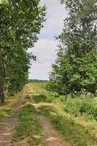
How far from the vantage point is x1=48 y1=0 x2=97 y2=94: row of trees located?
38406 mm

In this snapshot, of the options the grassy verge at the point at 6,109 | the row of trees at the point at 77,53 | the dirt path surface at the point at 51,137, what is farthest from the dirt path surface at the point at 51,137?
the row of trees at the point at 77,53

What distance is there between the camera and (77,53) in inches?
1785

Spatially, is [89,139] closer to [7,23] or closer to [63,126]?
[63,126]

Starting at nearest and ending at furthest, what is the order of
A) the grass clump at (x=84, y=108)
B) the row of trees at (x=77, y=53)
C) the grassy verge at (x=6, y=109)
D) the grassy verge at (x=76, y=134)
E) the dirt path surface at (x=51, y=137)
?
the grassy verge at (x=76, y=134), the dirt path surface at (x=51, y=137), the grass clump at (x=84, y=108), the grassy verge at (x=6, y=109), the row of trees at (x=77, y=53)

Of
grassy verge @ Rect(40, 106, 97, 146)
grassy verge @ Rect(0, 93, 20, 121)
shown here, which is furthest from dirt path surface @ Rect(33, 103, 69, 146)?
grassy verge @ Rect(0, 93, 20, 121)

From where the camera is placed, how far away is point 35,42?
4572 cm

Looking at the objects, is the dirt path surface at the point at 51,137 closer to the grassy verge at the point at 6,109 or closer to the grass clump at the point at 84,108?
the grass clump at the point at 84,108

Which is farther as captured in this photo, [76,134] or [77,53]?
[77,53]

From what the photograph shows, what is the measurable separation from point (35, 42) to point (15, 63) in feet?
30.9

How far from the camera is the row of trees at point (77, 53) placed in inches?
1512

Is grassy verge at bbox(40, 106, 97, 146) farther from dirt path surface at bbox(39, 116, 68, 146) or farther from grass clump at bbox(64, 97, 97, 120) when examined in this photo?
grass clump at bbox(64, 97, 97, 120)

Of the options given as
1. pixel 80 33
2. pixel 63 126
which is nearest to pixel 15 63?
pixel 80 33

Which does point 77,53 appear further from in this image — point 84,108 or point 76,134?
point 76,134

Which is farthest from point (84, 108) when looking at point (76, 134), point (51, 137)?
point (51, 137)
